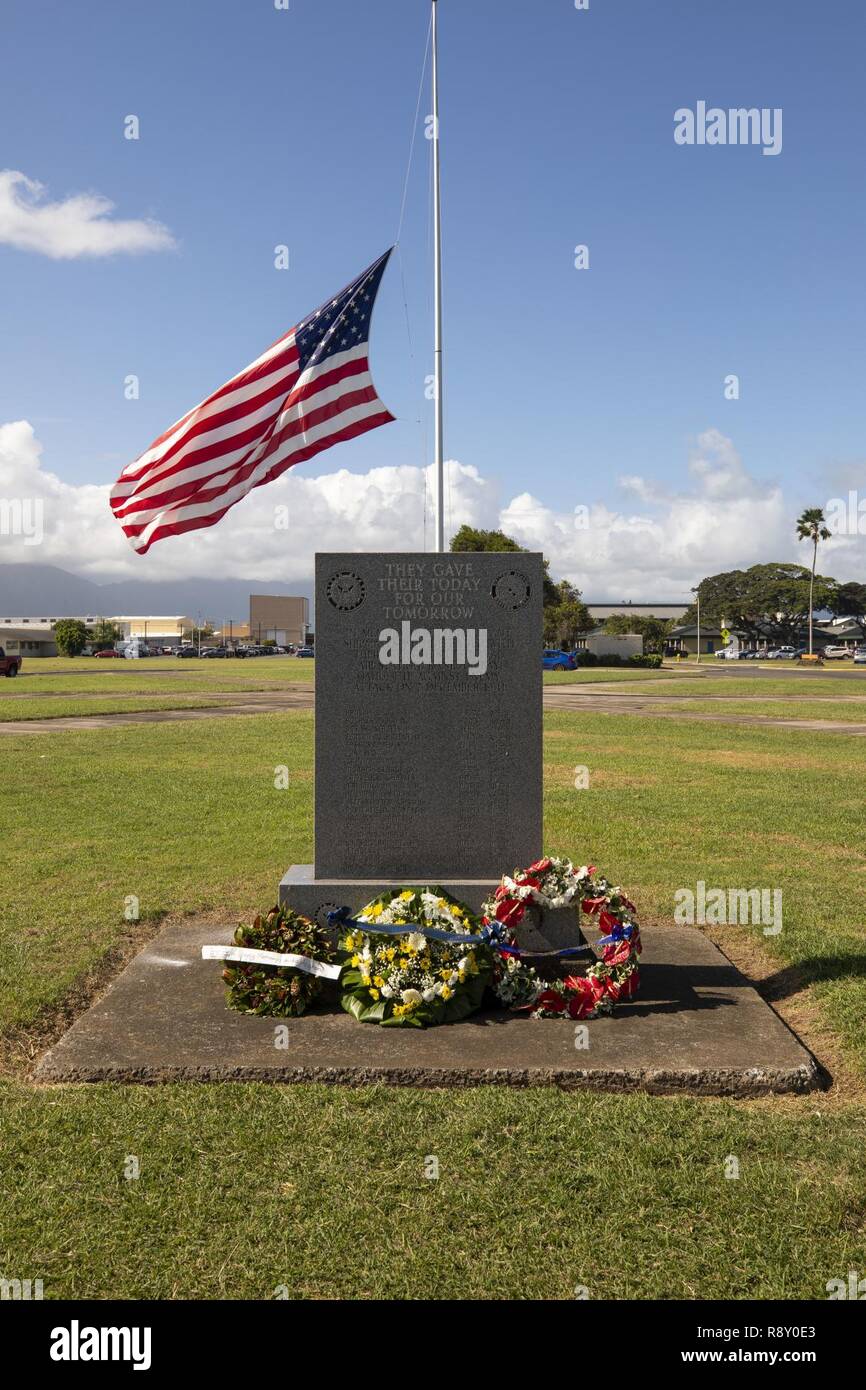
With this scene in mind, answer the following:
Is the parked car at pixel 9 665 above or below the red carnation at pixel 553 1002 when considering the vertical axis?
above

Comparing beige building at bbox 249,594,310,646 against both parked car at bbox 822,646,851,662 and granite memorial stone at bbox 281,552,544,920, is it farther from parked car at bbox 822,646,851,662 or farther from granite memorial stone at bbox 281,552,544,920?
granite memorial stone at bbox 281,552,544,920

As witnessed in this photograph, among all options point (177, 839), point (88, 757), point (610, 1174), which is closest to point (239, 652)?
point (88, 757)

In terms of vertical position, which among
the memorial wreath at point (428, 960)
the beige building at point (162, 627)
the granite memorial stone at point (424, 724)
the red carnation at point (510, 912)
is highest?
the beige building at point (162, 627)

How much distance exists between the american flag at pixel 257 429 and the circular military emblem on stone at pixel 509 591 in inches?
67.3

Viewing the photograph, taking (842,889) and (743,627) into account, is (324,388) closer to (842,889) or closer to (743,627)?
(842,889)

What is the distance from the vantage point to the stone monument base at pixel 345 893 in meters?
5.90

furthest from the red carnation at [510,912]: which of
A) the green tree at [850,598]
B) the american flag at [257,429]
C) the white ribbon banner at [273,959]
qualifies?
the green tree at [850,598]

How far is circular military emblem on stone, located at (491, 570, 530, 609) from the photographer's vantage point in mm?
5953

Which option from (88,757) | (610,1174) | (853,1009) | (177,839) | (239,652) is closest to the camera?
(610,1174)

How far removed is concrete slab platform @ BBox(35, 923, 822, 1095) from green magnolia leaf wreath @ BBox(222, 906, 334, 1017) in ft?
0.28

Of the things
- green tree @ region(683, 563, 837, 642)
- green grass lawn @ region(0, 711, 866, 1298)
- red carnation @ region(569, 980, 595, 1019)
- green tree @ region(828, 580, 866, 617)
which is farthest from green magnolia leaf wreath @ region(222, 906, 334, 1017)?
green tree @ region(828, 580, 866, 617)

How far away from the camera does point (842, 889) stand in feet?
26.1

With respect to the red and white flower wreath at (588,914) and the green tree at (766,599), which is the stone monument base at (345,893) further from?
the green tree at (766,599)
